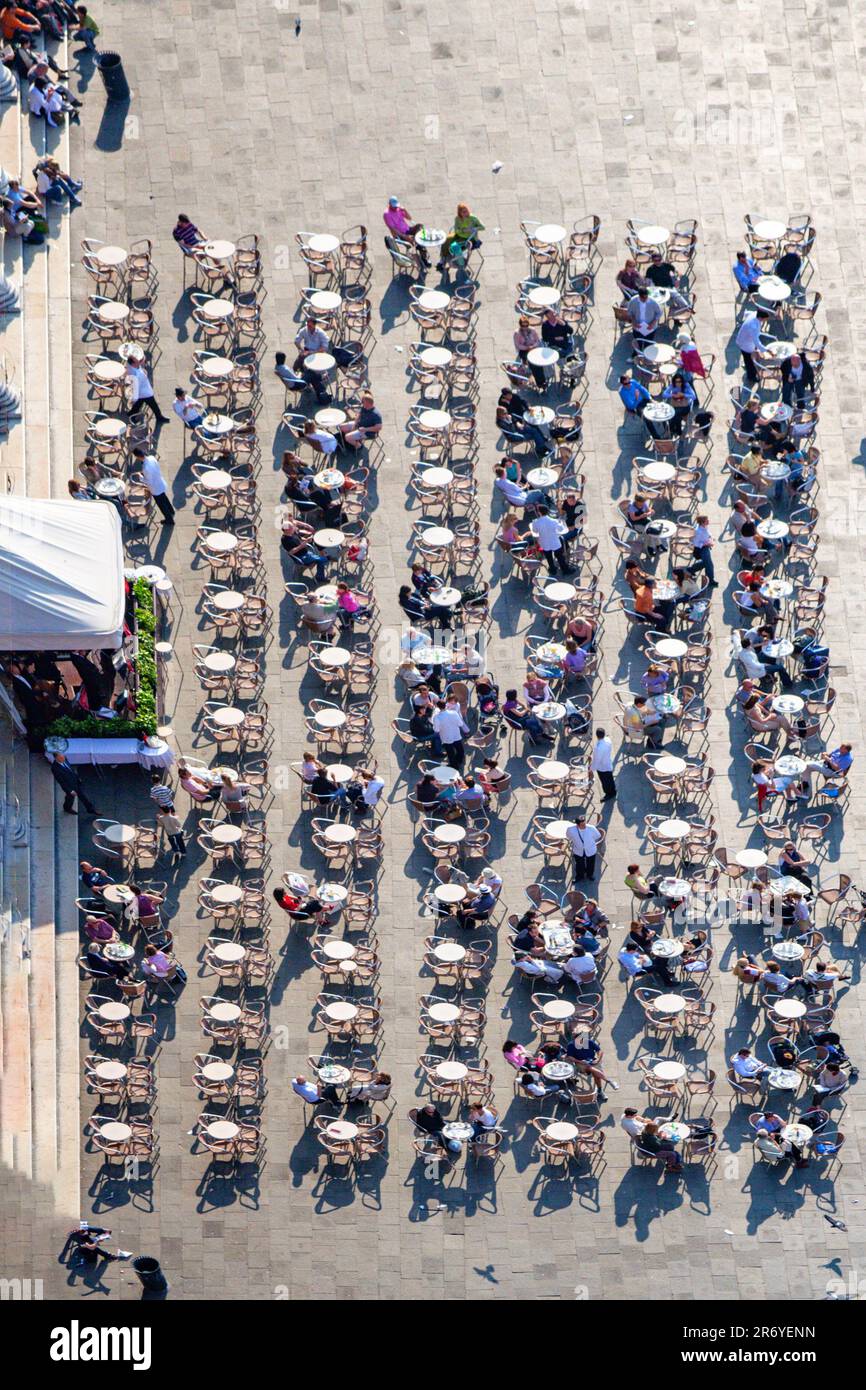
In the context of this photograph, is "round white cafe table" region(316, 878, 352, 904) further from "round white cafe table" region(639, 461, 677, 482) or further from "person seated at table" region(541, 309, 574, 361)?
"person seated at table" region(541, 309, 574, 361)

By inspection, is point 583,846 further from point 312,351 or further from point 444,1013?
point 312,351

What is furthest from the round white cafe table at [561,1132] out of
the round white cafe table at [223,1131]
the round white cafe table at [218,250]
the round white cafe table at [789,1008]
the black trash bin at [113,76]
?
the black trash bin at [113,76]

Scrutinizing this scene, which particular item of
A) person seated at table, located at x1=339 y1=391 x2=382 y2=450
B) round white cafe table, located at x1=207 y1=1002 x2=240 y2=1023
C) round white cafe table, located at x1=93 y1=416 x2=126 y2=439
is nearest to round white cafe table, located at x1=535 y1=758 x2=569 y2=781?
round white cafe table, located at x1=207 y1=1002 x2=240 y2=1023

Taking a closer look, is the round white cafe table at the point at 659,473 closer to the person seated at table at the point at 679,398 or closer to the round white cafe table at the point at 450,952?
the person seated at table at the point at 679,398

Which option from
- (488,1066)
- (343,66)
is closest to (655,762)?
(488,1066)

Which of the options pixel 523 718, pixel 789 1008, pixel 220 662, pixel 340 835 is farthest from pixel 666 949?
pixel 220 662
